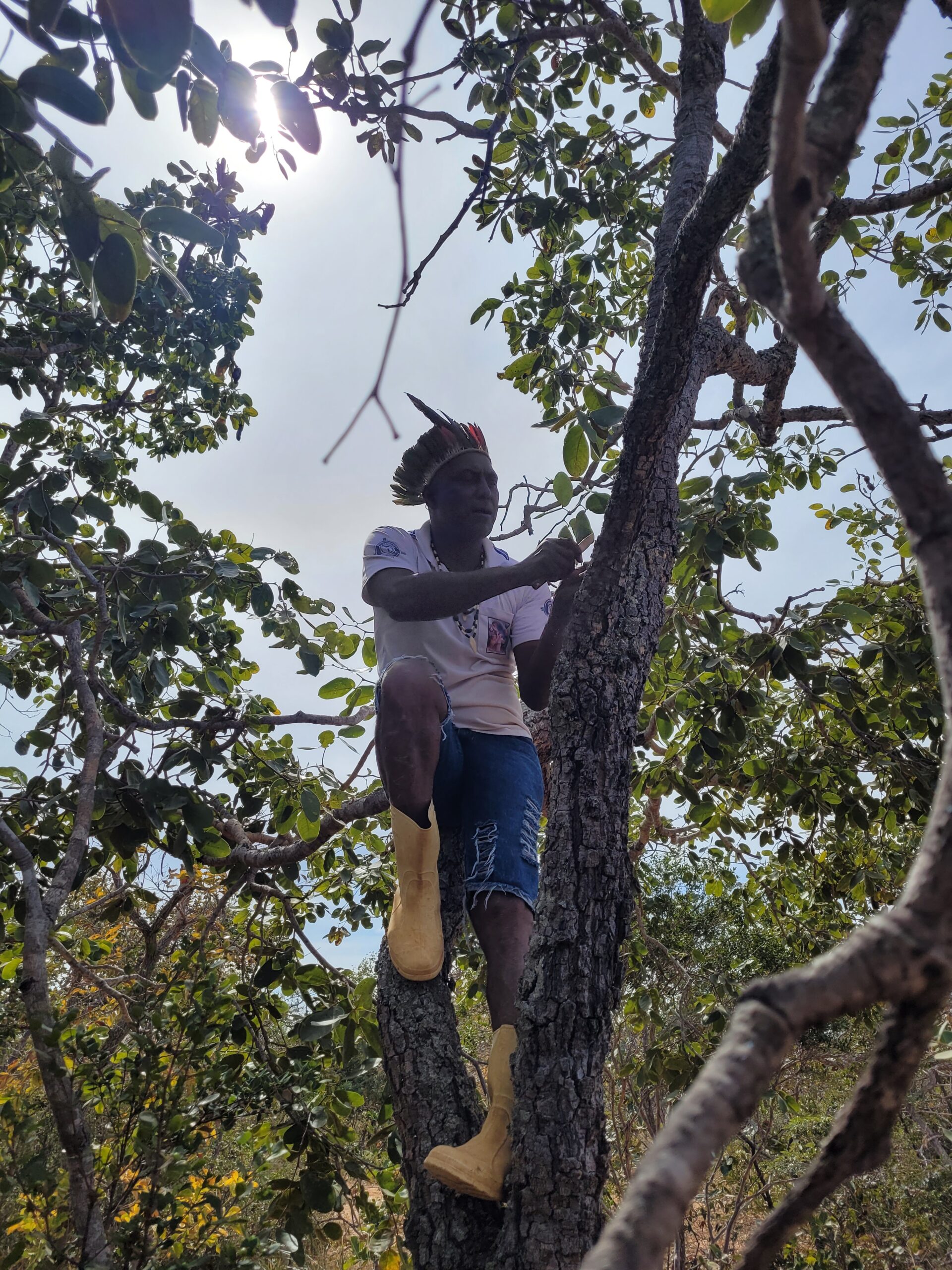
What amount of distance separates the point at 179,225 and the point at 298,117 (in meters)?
0.23

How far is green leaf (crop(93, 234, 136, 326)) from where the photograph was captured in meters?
1.12

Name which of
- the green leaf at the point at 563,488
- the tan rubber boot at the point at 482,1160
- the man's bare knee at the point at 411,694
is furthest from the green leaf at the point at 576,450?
the tan rubber boot at the point at 482,1160

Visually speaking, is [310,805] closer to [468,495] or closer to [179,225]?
[468,495]

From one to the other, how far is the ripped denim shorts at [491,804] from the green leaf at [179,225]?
3.08 ft

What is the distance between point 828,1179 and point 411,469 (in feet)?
6.82

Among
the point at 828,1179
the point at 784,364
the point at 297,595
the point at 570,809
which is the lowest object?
the point at 828,1179

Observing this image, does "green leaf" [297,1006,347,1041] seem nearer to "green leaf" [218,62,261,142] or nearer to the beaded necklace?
the beaded necklace

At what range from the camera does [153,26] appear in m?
0.79

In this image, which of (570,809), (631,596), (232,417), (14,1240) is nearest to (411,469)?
(631,596)

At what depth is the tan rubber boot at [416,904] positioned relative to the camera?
148 centimetres

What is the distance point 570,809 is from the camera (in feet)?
4.19

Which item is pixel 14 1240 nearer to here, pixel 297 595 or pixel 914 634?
pixel 297 595

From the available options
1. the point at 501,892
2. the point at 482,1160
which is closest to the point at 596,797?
the point at 501,892

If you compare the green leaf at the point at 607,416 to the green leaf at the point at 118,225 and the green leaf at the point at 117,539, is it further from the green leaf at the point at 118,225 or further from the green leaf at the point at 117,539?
the green leaf at the point at 117,539
